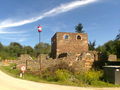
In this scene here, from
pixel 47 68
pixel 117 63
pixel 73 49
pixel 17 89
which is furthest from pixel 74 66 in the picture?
pixel 17 89

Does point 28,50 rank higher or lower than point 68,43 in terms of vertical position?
higher

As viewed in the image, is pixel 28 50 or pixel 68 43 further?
pixel 28 50

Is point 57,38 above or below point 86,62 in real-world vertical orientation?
above

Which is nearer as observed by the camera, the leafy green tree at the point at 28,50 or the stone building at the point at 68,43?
the stone building at the point at 68,43

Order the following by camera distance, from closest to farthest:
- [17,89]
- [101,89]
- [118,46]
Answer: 1. [17,89]
2. [101,89]
3. [118,46]

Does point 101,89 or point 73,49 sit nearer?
point 101,89

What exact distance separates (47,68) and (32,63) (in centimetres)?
246

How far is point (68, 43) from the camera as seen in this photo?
32.5 metres

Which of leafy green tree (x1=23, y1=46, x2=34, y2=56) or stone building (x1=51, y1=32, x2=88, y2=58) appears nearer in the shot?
stone building (x1=51, y1=32, x2=88, y2=58)

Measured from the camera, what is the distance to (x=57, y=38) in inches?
1252

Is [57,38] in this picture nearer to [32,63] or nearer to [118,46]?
[32,63]

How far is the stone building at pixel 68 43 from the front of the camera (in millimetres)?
31953

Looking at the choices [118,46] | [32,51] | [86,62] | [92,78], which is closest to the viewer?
[92,78]

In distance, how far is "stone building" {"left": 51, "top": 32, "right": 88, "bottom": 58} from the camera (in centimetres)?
3195
